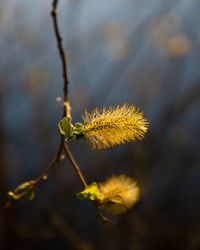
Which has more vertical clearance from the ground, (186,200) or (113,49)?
(113,49)

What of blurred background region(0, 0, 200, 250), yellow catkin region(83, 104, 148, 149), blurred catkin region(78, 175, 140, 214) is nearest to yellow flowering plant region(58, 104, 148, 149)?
yellow catkin region(83, 104, 148, 149)

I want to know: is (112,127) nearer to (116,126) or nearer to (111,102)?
(116,126)

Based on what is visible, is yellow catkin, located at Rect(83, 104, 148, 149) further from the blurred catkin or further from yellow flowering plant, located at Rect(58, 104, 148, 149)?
the blurred catkin

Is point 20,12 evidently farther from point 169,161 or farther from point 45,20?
point 169,161

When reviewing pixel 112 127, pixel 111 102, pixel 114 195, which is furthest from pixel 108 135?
pixel 111 102

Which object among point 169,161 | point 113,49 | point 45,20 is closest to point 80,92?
point 113,49

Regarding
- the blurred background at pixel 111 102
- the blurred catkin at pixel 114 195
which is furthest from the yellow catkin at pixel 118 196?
the blurred background at pixel 111 102
